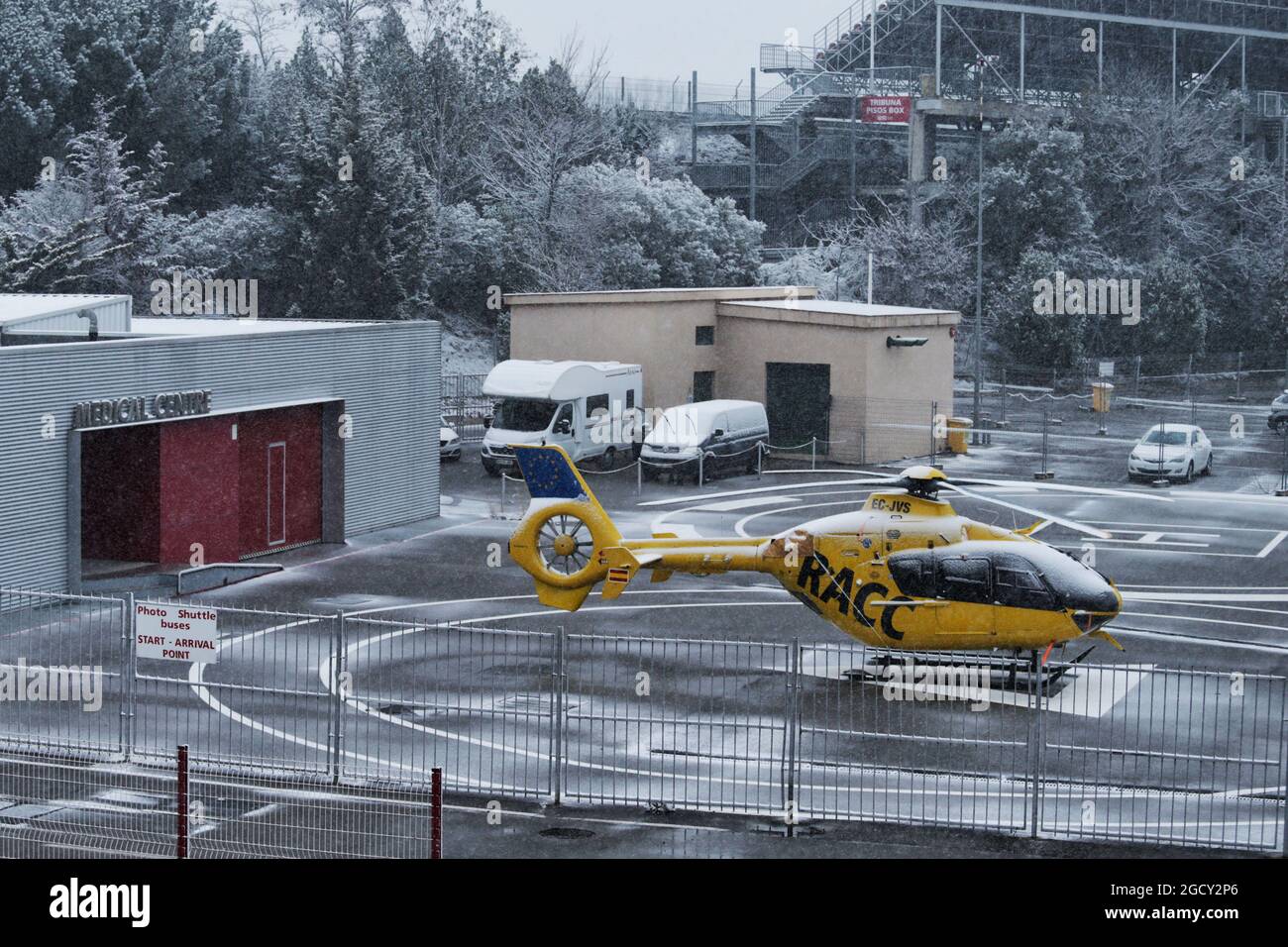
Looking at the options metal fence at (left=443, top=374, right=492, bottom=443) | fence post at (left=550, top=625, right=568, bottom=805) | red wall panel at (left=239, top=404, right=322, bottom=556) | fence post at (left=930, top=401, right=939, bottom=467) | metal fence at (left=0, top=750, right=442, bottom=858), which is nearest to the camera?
metal fence at (left=0, top=750, right=442, bottom=858)

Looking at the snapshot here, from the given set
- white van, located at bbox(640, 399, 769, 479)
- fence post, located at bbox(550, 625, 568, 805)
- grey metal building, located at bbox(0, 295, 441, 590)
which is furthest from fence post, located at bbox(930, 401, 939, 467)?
fence post, located at bbox(550, 625, 568, 805)

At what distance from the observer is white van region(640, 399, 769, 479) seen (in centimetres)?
4566

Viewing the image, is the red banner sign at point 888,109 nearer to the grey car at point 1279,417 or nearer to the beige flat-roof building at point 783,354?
the grey car at point 1279,417

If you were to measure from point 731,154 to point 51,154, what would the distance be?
35364 millimetres

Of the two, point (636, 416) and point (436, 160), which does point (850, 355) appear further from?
point (436, 160)

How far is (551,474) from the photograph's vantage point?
25.2 m

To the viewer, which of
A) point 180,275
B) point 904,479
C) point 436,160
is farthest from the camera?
point 436,160

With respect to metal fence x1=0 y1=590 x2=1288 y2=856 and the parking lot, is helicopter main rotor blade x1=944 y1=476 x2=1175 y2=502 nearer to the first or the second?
the parking lot

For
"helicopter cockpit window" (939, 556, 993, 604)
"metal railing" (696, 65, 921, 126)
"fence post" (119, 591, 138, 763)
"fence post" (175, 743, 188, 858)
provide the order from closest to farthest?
1. "fence post" (175, 743, 188, 858)
2. "fence post" (119, 591, 138, 763)
3. "helicopter cockpit window" (939, 556, 993, 604)
4. "metal railing" (696, 65, 921, 126)

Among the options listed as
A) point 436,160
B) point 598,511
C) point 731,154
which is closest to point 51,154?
point 436,160

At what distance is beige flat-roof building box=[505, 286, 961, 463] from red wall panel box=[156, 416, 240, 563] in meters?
19.5

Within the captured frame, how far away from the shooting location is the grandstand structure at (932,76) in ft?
287

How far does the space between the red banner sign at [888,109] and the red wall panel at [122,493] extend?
194 feet
